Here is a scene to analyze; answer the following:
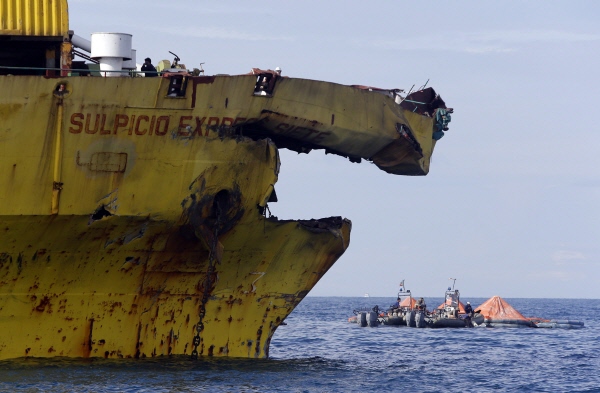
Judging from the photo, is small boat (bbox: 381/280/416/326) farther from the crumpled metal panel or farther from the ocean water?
the crumpled metal panel

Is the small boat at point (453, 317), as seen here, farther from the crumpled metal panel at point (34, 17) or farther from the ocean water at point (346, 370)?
the crumpled metal panel at point (34, 17)

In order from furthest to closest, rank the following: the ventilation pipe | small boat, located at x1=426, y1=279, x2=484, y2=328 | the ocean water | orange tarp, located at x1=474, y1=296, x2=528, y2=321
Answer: orange tarp, located at x1=474, y1=296, x2=528, y2=321 < small boat, located at x1=426, y1=279, x2=484, y2=328 < the ventilation pipe < the ocean water

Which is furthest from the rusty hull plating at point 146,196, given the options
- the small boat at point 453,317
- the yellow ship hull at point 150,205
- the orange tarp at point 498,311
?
the orange tarp at point 498,311

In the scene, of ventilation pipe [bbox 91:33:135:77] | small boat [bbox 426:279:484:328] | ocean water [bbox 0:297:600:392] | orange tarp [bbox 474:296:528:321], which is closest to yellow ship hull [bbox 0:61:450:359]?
ocean water [bbox 0:297:600:392]

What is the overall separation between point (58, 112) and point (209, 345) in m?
6.01

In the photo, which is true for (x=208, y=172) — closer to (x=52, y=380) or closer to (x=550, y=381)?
(x=52, y=380)

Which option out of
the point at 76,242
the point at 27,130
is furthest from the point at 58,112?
the point at 76,242

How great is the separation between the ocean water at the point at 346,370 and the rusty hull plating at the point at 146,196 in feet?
Answer: 2.21

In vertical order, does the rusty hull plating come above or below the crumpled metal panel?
below

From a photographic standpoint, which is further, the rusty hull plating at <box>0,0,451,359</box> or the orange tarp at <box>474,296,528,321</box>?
the orange tarp at <box>474,296,528,321</box>

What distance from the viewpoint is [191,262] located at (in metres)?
19.5

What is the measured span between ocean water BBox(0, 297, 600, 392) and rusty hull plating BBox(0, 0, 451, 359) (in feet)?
2.21

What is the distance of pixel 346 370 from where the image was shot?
22.2 meters

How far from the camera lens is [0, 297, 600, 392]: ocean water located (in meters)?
17.4
